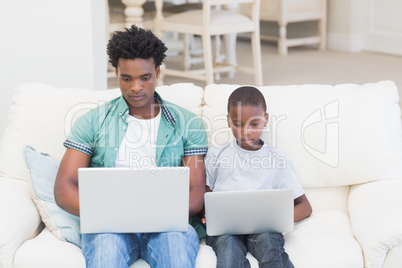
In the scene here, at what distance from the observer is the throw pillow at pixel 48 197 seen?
6.54 ft

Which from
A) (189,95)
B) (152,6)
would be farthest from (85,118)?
(152,6)

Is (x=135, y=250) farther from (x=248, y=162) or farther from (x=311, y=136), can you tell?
(x=311, y=136)

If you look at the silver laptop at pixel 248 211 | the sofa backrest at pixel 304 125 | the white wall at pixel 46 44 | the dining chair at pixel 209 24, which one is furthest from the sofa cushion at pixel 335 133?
the dining chair at pixel 209 24

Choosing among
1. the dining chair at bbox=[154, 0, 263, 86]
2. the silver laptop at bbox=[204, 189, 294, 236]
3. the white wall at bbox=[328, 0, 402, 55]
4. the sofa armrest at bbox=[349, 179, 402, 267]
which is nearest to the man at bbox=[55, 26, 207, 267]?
the silver laptop at bbox=[204, 189, 294, 236]

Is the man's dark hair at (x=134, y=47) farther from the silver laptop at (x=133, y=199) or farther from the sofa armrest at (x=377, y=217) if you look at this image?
the sofa armrest at (x=377, y=217)

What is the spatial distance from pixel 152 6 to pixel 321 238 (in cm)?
327

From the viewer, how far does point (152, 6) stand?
4.92 m

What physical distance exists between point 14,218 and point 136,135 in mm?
451

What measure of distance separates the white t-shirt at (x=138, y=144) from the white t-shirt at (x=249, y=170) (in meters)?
0.19

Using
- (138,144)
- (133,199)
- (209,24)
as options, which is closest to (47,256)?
(133,199)

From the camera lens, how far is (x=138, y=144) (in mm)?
2100

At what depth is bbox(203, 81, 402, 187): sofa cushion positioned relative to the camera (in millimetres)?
2205

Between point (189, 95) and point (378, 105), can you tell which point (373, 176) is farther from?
point (189, 95)

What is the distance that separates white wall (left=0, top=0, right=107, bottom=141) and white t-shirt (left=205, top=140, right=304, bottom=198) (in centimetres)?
102
